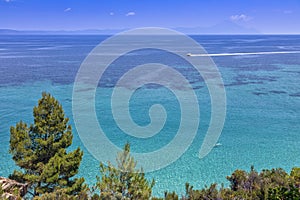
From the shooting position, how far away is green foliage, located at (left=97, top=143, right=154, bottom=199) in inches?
472

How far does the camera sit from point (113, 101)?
37.2 metres

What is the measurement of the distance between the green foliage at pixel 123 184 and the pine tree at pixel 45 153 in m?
1.98

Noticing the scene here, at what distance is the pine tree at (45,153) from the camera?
42.5ft

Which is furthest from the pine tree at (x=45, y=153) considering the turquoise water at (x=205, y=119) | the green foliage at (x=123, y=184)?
the turquoise water at (x=205, y=119)

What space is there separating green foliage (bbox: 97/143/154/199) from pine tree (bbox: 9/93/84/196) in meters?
1.98

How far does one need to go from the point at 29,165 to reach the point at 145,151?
11.9 metres

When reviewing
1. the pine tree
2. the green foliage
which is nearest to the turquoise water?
the pine tree

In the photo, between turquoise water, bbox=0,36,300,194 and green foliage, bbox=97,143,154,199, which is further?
turquoise water, bbox=0,36,300,194

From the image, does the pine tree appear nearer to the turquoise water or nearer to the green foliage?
the green foliage

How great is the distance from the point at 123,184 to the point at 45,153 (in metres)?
3.87

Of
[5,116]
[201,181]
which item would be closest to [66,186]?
[201,181]

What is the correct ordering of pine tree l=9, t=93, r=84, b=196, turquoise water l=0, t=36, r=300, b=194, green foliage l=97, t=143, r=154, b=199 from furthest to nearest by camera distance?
turquoise water l=0, t=36, r=300, b=194 < pine tree l=9, t=93, r=84, b=196 < green foliage l=97, t=143, r=154, b=199

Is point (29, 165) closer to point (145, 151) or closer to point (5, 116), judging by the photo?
point (145, 151)

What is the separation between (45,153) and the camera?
44.2ft
